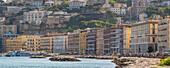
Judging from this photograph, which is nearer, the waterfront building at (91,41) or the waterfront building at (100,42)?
the waterfront building at (100,42)

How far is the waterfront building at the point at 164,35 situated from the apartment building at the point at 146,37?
6.25 meters

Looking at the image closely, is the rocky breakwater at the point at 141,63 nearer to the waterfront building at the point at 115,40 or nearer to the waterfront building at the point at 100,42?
the waterfront building at the point at 115,40

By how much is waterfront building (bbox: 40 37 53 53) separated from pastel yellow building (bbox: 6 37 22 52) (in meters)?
8.74

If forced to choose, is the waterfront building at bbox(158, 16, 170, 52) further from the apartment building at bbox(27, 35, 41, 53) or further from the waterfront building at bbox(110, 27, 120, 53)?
the apartment building at bbox(27, 35, 41, 53)

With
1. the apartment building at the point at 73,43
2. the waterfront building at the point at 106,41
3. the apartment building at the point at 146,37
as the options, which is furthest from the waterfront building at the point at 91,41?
the apartment building at the point at 146,37

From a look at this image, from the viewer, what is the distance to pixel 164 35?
345ft

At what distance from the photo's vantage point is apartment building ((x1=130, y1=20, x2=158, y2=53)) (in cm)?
11419

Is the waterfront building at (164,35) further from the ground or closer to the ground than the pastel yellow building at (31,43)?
further from the ground

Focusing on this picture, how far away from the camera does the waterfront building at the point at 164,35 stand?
104 m

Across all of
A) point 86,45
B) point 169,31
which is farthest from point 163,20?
point 86,45

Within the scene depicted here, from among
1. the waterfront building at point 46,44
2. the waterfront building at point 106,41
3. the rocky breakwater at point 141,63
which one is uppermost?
the rocky breakwater at point 141,63

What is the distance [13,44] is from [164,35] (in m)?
103

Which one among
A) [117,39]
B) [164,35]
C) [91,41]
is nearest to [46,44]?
[91,41]

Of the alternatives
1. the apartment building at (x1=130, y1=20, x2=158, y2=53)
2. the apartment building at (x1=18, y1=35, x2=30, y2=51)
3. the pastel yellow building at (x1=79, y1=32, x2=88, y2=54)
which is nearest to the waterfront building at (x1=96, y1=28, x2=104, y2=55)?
the pastel yellow building at (x1=79, y1=32, x2=88, y2=54)
